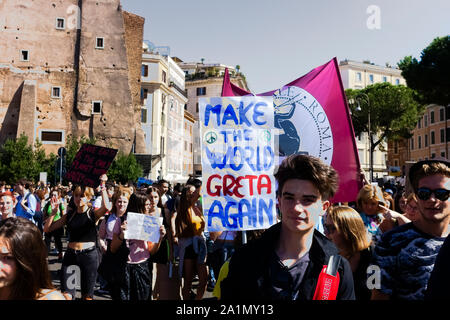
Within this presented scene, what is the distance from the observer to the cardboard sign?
6.38 m

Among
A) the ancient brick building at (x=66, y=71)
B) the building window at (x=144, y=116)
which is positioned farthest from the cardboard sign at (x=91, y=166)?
the building window at (x=144, y=116)

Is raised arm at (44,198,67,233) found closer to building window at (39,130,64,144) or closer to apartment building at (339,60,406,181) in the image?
building window at (39,130,64,144)

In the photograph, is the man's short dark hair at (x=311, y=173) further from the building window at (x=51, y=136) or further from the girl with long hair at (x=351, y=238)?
the building window at (x=51, y=136)

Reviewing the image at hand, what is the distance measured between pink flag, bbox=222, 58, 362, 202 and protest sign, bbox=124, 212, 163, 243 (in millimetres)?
1689

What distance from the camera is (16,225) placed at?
2.40m

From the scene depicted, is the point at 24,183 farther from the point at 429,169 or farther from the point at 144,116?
the point at 144,116

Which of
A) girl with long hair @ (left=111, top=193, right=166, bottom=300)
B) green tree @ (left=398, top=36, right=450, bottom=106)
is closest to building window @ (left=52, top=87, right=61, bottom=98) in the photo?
green tree @ (left=398, top=36, right=450, bottom=106)

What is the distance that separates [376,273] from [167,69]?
46.3 meters

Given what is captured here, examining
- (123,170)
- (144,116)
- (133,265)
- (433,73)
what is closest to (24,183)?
(133,265)

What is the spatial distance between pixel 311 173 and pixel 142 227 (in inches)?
122

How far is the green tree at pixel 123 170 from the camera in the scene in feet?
110

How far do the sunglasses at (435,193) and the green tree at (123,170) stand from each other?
32.0 metres

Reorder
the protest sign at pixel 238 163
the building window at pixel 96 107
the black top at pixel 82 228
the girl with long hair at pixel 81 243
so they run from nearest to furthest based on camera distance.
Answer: the protest sign at pixel 238 163 < the girl with long hair at pixel 81 243 < the black top at pixel 82 228 < the building window at pixel 96 107
